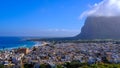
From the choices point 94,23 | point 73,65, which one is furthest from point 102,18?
point 73,65

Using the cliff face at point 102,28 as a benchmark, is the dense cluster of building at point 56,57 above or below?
below

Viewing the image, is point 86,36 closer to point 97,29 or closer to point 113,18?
point 97,29

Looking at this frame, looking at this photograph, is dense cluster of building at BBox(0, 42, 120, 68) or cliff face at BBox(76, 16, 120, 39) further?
cliff face at BBox(76, 16, 120, 39)

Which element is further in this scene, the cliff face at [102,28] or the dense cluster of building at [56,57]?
the cliff face at [102,28]

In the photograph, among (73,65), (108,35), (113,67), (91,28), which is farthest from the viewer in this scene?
(91,28)

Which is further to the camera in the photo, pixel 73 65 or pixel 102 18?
pixel 102 18

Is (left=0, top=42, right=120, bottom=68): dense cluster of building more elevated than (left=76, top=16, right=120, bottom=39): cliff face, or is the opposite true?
(left=76, top=16, right=120, bottom=39): cliff face

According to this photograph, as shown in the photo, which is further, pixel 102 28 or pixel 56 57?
pixel 102 28

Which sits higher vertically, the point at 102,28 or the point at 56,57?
the point at 102,28
